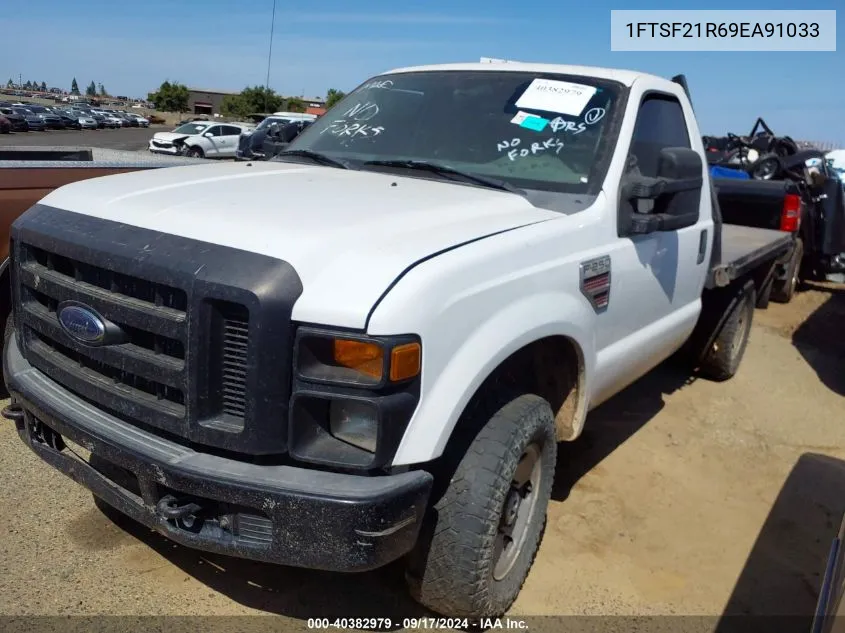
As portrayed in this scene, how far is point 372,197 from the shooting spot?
2.85m

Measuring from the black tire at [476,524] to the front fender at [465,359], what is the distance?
0.27m

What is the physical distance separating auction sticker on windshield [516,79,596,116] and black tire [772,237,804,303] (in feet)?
20.0

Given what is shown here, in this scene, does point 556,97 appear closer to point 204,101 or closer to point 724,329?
point 724,329

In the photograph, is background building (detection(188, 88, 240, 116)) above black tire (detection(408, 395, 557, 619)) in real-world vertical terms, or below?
above

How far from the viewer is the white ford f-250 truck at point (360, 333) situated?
2.12 metres

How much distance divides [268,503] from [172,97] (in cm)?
8757

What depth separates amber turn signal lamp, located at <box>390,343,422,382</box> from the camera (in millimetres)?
2070

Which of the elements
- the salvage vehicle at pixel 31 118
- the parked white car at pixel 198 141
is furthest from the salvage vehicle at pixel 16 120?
the parked white car at pixel 198 141

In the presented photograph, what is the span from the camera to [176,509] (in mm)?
2240

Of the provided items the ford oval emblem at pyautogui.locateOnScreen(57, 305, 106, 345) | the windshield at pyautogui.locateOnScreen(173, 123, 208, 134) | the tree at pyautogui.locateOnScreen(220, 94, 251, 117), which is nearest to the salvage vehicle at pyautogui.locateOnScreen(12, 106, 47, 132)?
the windshield at pyautogui.locateOnScreen(173, 123, 208, 134)

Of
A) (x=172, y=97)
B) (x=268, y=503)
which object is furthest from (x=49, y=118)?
(x=268, y=503)

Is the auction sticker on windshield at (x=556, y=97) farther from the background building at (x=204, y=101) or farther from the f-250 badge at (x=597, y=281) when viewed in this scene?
the background building at (x=204, y=101)

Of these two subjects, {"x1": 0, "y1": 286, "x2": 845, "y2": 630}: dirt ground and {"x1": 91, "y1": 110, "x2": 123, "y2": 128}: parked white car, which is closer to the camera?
{"x1": 0, "y1": 286, "x2": 845, "y2": 630}: dirt ground

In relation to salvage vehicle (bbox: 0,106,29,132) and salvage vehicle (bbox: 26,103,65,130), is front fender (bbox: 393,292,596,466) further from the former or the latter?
salvage vehicle (bbox: 26,103,65,130)
